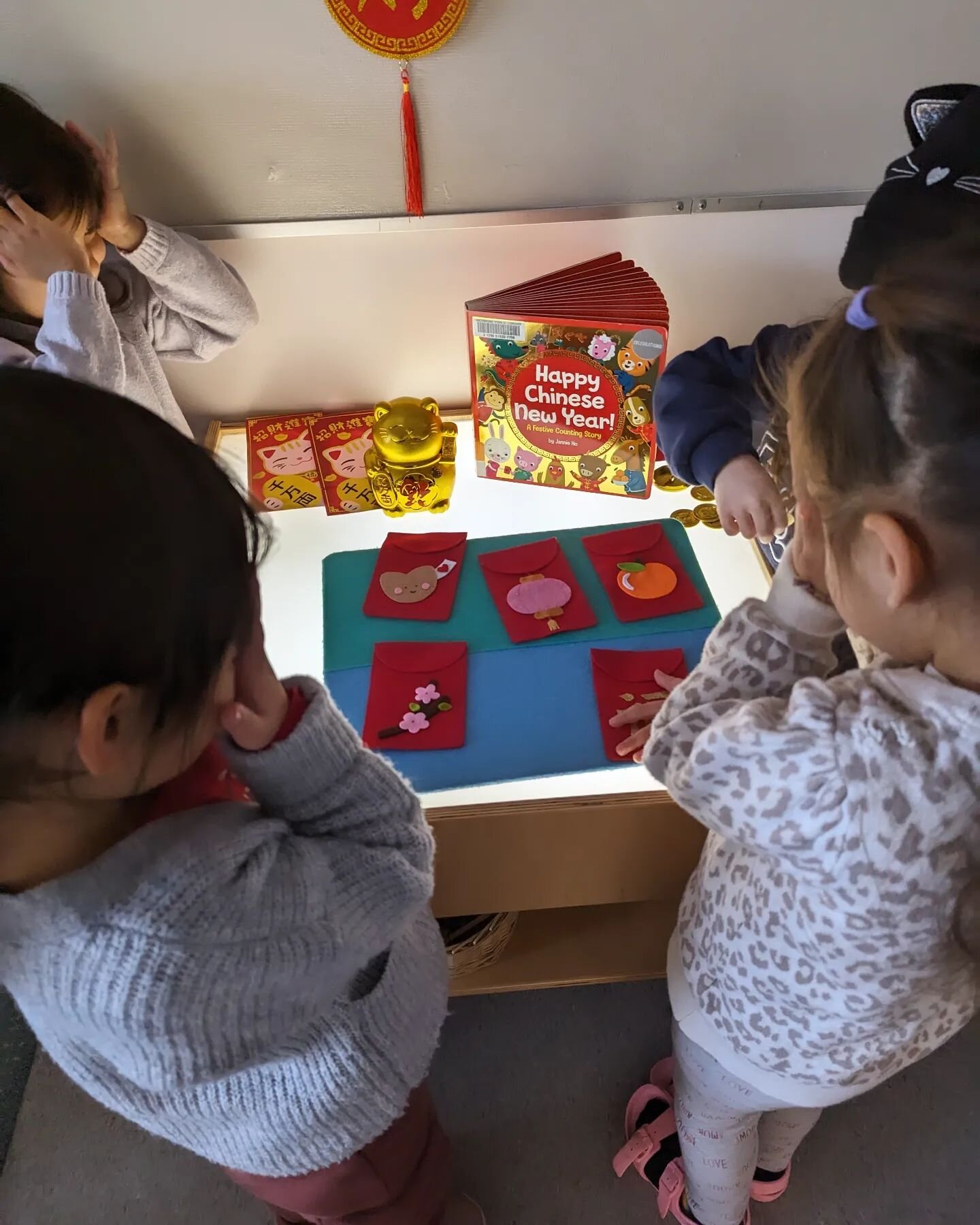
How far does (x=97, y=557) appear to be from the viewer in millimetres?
381

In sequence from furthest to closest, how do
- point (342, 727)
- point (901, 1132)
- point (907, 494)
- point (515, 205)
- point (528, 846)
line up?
point (901, 1132) → point (515, 205) → point (528, 846) → point (342, 727) → point (907, 494)

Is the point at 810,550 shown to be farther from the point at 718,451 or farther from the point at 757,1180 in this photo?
the point at 757,1180

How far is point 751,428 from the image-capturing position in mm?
850

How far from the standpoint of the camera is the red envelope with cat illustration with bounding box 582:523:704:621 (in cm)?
89

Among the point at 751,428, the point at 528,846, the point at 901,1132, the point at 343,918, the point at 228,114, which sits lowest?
the point at 901,1132

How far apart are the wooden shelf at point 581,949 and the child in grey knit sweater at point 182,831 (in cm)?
42

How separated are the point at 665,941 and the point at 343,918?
2.11 feet

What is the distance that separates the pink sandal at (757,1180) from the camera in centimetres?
97

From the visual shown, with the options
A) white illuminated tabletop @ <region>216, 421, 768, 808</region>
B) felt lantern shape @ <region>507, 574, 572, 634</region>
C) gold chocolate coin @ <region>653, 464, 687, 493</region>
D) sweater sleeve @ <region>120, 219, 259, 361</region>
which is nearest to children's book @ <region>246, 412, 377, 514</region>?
white illuminated tabletop @ <region>216, 421, 768, 808</region>

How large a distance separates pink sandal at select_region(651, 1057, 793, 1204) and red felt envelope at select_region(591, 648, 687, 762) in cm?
50

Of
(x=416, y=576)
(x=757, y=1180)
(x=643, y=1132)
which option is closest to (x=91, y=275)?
(x=416, y=576)

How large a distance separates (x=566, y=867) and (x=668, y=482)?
46cm

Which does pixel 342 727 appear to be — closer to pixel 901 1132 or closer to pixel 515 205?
pixel 515 205

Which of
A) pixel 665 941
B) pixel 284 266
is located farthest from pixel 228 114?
pixel 665 941
